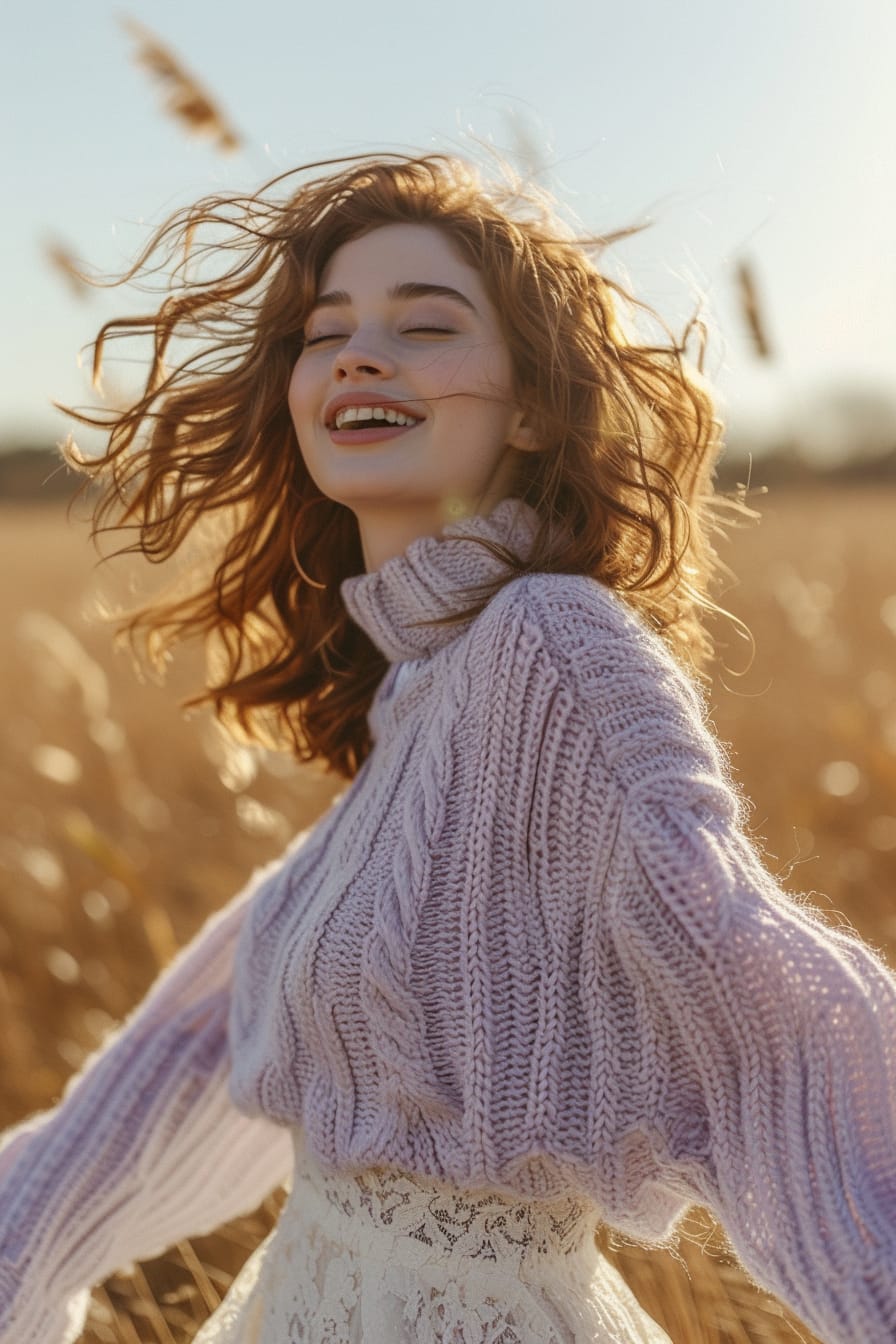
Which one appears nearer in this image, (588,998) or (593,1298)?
(588,998)

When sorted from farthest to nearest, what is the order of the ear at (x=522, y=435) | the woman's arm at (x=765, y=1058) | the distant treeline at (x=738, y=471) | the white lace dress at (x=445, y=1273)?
the distant treeline at (x=738, y=471), the ear at (x=522, y=435), the white lace dress at (x=445, y=1273), the woman's arm at (x=765, y=1058)

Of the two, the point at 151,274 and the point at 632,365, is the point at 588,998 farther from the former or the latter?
the point at 151,274

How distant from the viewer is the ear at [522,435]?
1519mm

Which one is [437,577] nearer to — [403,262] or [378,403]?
[378,403]

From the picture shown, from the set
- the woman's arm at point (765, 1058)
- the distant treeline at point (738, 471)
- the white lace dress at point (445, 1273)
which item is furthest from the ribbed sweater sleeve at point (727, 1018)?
the distant treeline at point (738, 471)

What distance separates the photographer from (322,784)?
309 centimetres

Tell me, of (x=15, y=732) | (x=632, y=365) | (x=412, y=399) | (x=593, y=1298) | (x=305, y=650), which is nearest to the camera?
(x=593, y=1298)

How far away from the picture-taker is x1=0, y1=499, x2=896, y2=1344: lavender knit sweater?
1.04 m

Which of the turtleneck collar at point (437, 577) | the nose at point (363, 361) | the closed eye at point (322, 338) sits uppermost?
the closed eye at point (322, 338)

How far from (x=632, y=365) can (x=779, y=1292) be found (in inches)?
40.8

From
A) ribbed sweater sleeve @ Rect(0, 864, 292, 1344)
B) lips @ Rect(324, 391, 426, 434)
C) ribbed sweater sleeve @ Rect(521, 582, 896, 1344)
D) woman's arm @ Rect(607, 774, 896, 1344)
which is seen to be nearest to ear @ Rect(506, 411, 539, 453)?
lips @ Rect(324, 391, 426, 434)

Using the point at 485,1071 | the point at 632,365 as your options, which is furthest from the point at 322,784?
the point at 485,1071

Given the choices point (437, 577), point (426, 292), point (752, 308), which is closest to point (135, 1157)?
point (437, 577)

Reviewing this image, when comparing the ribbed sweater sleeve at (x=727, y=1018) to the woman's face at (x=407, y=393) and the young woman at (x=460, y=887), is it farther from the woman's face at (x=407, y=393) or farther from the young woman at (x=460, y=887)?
the woman's face at (x=407, y=393)
